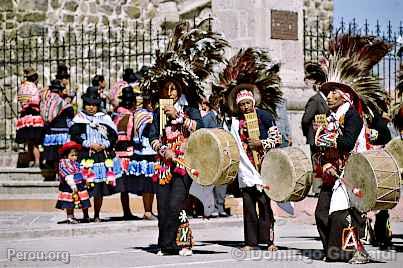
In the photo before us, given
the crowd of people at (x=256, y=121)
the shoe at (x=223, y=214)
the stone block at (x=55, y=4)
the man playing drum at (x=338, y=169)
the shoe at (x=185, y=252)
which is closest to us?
the man playing drum at (x=338, y=169)

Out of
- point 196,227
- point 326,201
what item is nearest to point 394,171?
point 326,201

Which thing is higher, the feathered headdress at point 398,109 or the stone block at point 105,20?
the stone block at point 105,20

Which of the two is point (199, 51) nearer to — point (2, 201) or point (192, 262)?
point (192, 262)

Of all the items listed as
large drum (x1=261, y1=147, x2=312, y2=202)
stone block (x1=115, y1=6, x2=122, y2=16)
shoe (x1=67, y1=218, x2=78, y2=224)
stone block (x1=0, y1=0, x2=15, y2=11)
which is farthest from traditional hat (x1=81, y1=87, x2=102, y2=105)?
stone block (x1=115, y1=6, x2=122, y2=16)

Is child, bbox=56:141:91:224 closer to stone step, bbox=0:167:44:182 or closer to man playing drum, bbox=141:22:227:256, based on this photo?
man playing drum, bbox=141:22:227:256

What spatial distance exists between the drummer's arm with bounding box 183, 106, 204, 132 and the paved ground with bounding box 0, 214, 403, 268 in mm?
1304

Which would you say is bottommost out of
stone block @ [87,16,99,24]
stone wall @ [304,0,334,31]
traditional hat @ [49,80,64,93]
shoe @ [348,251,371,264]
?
shoe @ [348,251,371,264]

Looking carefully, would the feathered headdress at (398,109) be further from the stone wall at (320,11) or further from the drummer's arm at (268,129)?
A: the stone wall at (320,11)

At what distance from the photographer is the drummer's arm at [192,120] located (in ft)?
37.7

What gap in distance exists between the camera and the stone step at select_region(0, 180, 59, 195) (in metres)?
18.1

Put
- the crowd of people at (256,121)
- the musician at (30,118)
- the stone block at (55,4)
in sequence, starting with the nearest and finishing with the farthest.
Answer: the crowd of people at (256,121)
the musician at (30,118)
the stone block at (55,4)

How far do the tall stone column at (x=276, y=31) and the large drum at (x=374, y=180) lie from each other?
7.11 metres

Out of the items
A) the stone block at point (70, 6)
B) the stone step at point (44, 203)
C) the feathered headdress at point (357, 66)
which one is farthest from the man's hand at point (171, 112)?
the stone block at point (70, 6)

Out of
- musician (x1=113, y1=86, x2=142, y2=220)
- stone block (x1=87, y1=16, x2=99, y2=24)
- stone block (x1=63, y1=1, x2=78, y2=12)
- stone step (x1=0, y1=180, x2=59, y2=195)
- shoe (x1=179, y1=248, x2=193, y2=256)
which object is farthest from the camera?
stone block (x1=87, y1=16, x2=99, y2=24)
